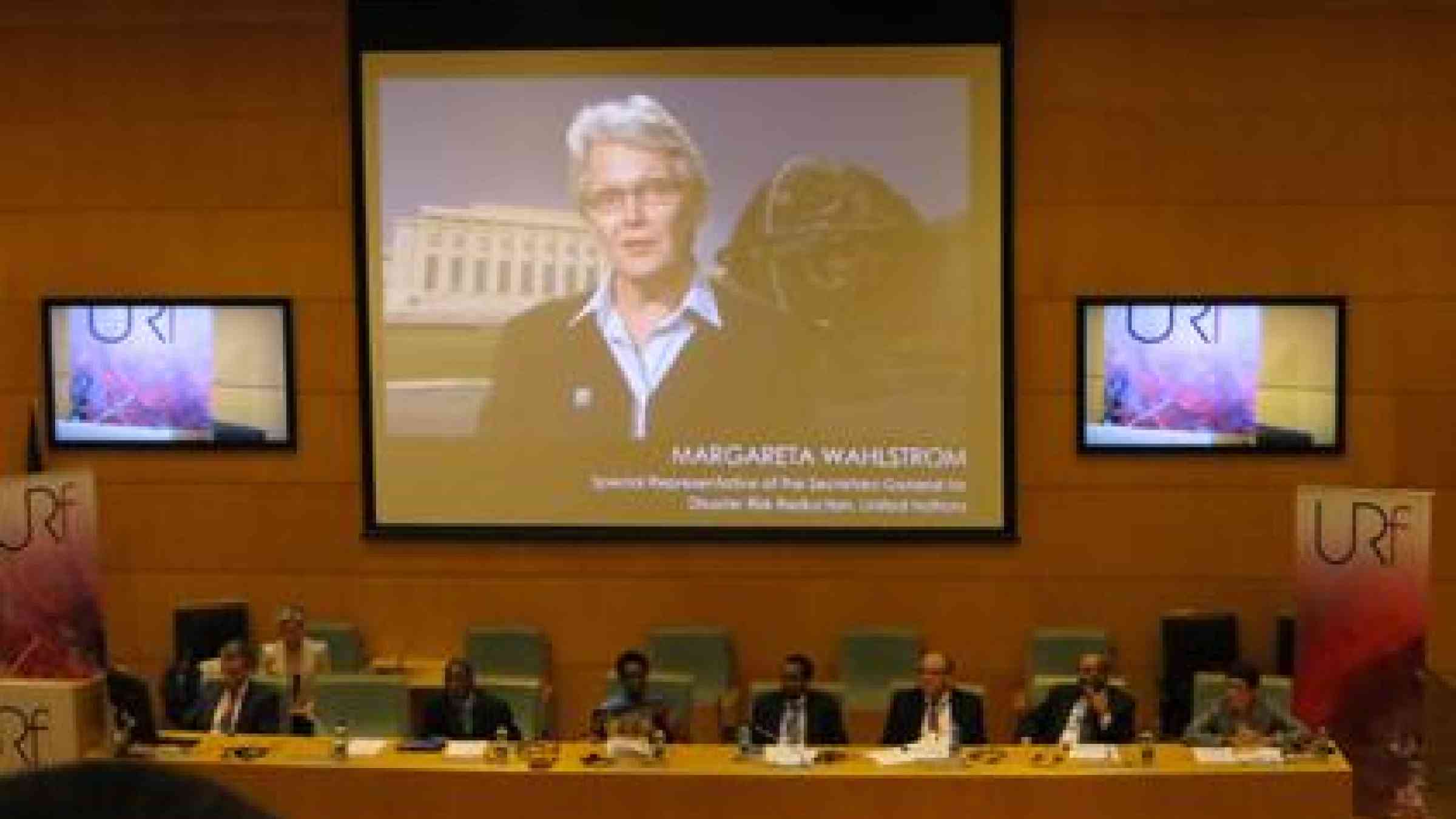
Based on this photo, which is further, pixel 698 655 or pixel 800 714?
pixel 698 655

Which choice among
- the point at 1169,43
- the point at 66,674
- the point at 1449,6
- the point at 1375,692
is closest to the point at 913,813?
the point at 1375,692

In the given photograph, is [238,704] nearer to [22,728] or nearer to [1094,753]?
[22,728]

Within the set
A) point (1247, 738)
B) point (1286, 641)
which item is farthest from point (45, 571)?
point (1286, 641)

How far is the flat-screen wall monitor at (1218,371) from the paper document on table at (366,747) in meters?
4.33

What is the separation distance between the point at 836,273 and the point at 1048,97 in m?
1.47

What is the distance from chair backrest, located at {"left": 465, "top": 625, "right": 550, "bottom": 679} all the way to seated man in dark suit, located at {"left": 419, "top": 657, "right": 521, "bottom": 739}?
5.42 feet

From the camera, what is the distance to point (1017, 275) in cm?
948

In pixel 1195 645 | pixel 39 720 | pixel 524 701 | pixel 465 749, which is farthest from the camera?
pixel 1195 645

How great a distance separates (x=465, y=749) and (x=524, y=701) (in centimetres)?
155

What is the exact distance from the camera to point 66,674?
8289mm

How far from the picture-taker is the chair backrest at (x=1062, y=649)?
929 centimetres

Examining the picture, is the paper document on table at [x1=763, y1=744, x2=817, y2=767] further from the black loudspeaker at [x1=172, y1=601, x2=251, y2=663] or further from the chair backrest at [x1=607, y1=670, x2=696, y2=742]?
the black loudspeaker at [x1=172, y1=601, x2=251, y2=663]

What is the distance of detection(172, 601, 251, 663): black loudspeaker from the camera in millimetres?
9562

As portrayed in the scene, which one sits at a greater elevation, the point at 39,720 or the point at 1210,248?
the point at 1210,248
